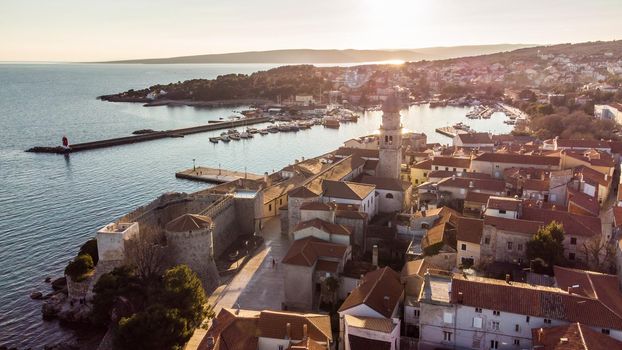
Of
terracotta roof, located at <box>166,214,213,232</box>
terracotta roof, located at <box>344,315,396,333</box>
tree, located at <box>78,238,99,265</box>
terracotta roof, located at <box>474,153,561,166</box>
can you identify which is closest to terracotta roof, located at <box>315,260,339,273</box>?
terracotta roof, located at <box>344,315,396,333</box>

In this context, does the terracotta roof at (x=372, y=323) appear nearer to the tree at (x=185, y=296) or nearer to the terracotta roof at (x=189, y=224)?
the tree at (x=185, y=296)

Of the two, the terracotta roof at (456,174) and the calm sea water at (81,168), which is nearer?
the calm sea water at (81,168)

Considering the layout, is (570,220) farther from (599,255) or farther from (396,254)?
(396,254)

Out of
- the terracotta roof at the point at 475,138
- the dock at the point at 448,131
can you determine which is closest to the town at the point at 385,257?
the terracotta roof at the point at 475,138

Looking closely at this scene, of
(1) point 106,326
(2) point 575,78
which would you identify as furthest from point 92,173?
(2) point 575,78

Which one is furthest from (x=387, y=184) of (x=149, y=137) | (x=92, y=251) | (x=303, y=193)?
(x=149, y=137)

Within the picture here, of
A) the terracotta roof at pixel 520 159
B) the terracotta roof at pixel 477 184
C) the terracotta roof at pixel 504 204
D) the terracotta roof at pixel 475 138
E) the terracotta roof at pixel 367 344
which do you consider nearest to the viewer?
the terracotta roof at pixel 367 344

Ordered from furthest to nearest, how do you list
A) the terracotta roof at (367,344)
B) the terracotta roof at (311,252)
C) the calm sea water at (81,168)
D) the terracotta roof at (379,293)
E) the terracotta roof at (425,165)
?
the terracotta roof at (425,165), the calm sea water at (81,168), the terracotta roof at (311,252), the terracotta roof at (379,293), the terracotta roof at (367,344)
